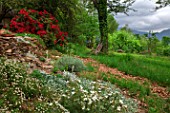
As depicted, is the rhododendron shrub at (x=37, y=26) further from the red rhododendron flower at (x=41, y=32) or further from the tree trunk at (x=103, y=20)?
the tree trunk at (x=103, y=20)

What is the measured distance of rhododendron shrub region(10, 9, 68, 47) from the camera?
12.5 metres

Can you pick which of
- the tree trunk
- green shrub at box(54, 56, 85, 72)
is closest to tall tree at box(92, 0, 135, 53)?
the tree trunk

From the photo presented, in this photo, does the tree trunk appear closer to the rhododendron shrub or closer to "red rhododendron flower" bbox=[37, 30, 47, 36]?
the rhododendron shrub

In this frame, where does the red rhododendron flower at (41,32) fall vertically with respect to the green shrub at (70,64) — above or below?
above

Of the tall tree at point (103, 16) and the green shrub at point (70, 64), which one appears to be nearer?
the green shrub at point (70, 64)

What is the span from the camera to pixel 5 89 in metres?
5.35

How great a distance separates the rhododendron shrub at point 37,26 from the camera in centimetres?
1245

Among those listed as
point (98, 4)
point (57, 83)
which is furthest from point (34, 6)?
point (57, 83)

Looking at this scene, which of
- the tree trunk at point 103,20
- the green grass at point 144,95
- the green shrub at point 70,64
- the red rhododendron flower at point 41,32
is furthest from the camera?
the tree trunk at point 103,20

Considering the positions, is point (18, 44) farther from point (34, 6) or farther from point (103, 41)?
point (103, 41)

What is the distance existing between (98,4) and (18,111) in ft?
43.2

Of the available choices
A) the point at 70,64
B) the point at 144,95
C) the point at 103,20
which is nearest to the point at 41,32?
the point at 70,64

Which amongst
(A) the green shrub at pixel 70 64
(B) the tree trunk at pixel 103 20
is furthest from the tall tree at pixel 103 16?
(A) the green shrub at pixel 70 64

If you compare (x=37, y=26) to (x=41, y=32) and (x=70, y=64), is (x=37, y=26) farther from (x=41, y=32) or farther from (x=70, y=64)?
(x=70, y=64)
